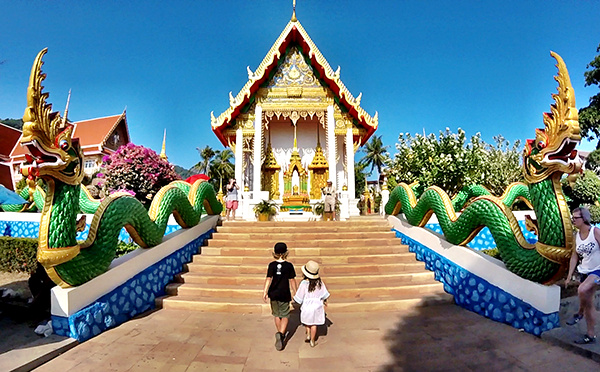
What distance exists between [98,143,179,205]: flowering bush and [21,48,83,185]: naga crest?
18.7 feet

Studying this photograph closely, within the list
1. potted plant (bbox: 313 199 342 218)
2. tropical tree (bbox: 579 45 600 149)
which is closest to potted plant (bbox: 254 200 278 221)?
potted plant (bbox: 313 199 342 218)

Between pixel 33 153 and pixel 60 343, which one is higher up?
pixel 33 153

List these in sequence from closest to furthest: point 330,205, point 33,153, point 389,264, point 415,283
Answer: point 33,153 < point 415,283 < point 389,264 < point 330,205

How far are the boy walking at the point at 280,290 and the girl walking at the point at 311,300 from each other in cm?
14

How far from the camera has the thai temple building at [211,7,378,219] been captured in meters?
12.1

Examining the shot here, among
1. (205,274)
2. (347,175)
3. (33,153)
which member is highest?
(347,175)

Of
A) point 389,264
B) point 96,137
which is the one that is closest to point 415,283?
point 389,264

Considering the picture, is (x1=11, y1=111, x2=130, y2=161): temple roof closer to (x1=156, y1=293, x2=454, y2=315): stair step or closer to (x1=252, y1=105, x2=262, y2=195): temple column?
(x1=252, y1=105, x2=262, y2=195): temple column

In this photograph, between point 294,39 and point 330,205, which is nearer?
point 330,205

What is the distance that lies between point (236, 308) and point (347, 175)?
908 centimetres

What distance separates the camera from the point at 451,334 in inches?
146

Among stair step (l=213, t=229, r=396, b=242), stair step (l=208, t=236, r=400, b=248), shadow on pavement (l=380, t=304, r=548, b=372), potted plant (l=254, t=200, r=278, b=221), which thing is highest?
potted plant (l=254, t=200, r=278, b=221)

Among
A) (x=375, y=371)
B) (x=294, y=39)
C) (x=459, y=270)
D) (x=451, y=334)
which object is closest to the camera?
(x=375, y=371)

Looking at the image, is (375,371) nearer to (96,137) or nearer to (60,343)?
(60,343)
